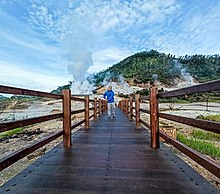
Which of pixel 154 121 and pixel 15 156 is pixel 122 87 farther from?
pixel 15 156

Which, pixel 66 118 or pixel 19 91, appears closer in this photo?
pixel 19 91

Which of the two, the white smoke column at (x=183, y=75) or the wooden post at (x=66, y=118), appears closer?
the wooden post at (x=66, y=118)

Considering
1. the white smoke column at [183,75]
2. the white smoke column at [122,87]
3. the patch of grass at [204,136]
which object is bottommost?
the patch of grass at [204,136]

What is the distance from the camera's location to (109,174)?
2.32m

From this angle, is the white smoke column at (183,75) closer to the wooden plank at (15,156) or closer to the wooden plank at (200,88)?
the wooden plank at (200,88)

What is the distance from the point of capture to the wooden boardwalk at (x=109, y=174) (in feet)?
6.43

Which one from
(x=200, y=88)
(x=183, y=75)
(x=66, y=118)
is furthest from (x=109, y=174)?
(x=183, y=75)

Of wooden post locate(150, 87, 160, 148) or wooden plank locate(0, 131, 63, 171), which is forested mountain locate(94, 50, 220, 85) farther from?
wooden plank locate(0, 131, 63, 171)

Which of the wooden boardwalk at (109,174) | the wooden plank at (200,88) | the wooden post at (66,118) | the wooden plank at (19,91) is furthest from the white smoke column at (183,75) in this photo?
the wooden plank at (19,91)

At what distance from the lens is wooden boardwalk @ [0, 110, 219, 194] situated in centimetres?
196

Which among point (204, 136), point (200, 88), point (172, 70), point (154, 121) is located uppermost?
point (172, 70)

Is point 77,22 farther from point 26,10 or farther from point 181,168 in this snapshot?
point 181,168

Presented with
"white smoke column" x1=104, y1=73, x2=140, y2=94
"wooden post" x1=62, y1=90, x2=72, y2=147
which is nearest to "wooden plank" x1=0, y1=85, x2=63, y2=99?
"wooden post" x1=62, y1=90, x2=72, y2=147

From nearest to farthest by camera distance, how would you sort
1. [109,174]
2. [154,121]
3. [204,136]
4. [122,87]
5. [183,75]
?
[109,174] → [154,121] → [204,136] → [122,87] → [183,75]
